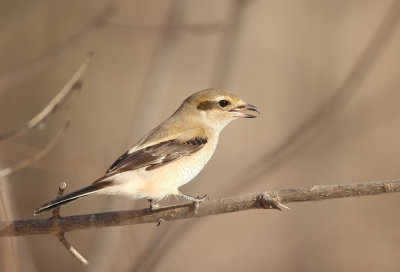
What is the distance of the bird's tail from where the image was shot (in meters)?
3.14

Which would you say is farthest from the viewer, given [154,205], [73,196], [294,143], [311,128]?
[154,205]

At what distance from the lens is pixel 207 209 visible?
3.10 meters

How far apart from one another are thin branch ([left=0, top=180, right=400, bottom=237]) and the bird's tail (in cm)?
14

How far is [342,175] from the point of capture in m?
7.88

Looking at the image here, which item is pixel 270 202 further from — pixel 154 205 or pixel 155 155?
pixel 155 155

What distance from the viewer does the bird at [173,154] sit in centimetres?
383

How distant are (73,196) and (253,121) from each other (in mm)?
5503

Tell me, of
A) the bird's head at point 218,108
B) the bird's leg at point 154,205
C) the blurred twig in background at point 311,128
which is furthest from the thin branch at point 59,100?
the bird's head at point 218,108

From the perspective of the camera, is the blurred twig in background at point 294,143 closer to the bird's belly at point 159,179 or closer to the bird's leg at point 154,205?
the bird's leg at point 154,205

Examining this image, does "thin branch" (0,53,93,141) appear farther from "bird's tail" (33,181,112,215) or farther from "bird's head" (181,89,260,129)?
"bird's head" (181,89,260,129)

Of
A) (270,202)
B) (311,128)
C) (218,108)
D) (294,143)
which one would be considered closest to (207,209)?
(270,202)

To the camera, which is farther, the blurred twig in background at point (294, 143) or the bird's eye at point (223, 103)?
the bird's eye at point (223, 103)

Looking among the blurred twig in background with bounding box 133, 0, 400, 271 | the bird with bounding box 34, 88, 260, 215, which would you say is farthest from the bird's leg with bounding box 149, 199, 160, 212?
the blurred twig in background with bounding box 133, 0, 400, 271

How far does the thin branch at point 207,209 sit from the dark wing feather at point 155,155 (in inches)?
17.6
